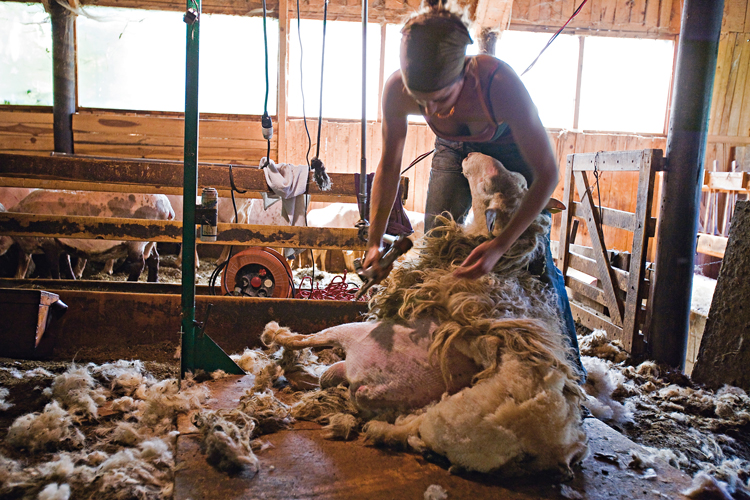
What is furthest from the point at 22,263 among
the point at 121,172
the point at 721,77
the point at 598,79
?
the point at 721,77

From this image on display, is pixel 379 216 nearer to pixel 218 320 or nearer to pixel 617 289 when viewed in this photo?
pixel 218 320

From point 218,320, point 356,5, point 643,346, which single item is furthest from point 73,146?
point 643,346

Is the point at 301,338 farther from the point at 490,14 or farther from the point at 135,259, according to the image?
Result: the point at 135,259

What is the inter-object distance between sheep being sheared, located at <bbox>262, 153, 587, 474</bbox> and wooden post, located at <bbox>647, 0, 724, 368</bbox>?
1.92 metres

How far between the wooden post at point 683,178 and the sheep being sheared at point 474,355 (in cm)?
192

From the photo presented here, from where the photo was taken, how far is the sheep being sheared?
145 centimetres

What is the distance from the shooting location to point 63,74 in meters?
7.21

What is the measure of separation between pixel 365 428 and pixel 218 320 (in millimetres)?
1564

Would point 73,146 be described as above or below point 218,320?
above

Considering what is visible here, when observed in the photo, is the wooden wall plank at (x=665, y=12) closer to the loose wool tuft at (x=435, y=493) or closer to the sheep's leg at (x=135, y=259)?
the sheep's leg at (x=135, y=259)

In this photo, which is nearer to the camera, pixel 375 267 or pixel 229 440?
pixel 229 440

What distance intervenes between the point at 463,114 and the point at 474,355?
0.81 meters

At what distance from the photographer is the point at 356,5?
7570mm

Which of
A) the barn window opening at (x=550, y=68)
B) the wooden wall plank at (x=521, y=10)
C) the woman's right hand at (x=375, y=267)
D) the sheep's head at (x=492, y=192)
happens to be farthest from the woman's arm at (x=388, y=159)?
the wooden wall plank at (x=521, y=10)
